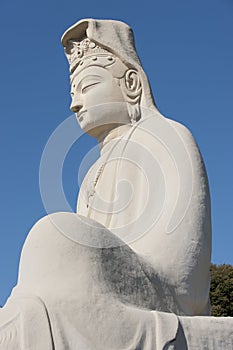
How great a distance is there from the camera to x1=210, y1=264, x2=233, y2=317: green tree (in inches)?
705

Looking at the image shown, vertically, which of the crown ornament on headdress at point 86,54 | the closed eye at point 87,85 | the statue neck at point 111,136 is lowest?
the statue neck at point 111,136

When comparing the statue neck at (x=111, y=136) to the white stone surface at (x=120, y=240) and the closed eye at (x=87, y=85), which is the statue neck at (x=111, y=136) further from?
the closed eye at (x=87, y=85)

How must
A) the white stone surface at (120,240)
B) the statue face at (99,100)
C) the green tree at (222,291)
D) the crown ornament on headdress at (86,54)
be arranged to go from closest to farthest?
the white stone surface at (120,240), the statue face at (99,100), the crown ornament on headdress at (86,54), the green tree at (222,291)

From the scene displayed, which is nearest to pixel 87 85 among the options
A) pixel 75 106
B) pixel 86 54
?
pixel 75 106

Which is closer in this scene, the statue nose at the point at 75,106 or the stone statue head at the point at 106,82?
the stone statue head at the point at 106,82

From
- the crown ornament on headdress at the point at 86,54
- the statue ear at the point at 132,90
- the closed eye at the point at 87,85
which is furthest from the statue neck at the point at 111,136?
the crown ornament on headdress at the point at 86,54

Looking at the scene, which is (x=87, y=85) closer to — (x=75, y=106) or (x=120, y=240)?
(x=75, y=106)

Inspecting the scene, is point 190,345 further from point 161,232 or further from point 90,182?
point 90,182

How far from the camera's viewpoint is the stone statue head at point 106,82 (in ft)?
19.4

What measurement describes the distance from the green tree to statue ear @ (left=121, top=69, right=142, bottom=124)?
1281cm

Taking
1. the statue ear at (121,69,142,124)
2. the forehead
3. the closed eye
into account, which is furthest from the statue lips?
the statue ear at (121,69,142,124)

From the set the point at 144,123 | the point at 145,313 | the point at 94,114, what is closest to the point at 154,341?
the point at 145,313

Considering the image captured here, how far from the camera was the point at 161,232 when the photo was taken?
15.4ft

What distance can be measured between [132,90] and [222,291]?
13.6 meters
